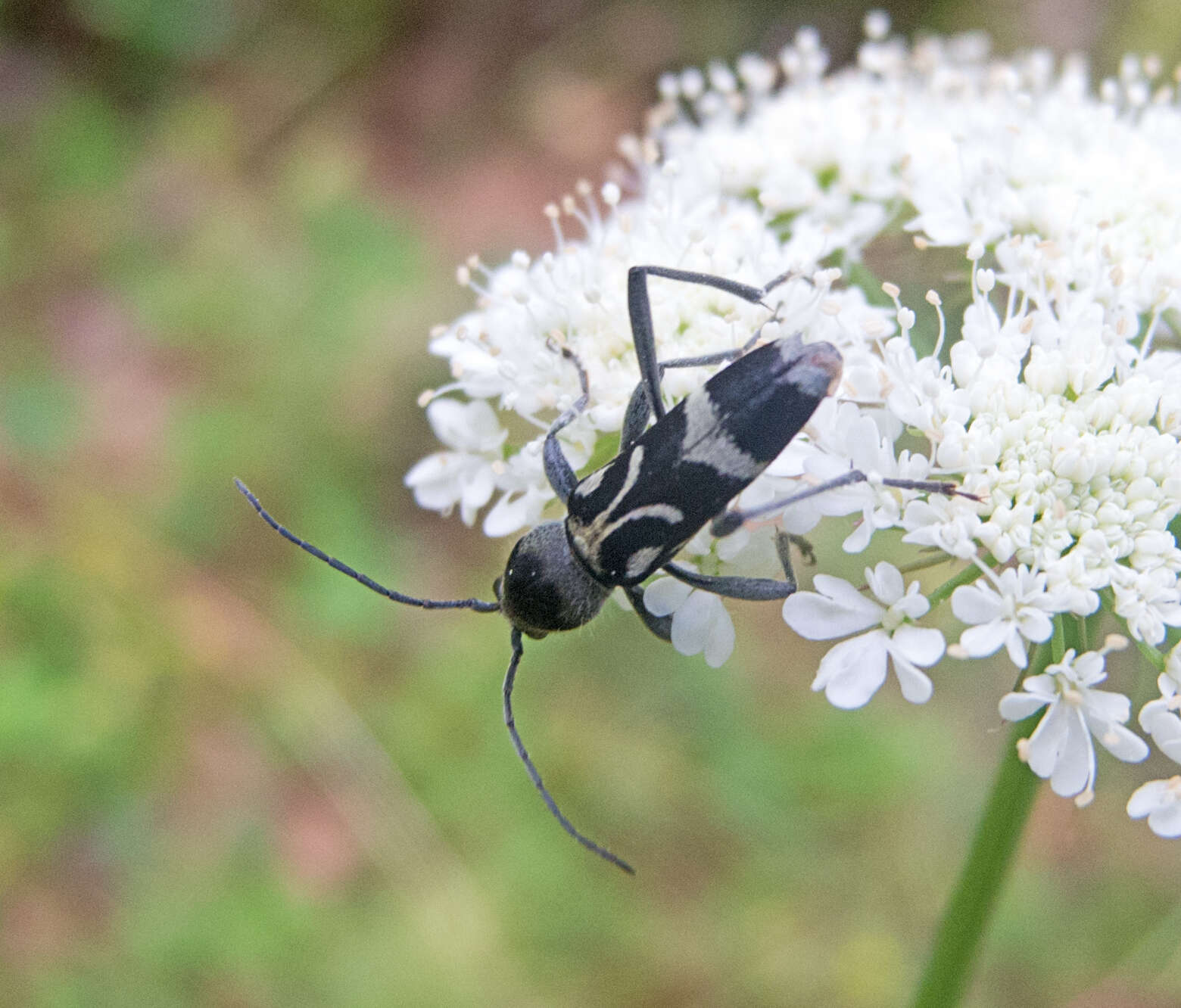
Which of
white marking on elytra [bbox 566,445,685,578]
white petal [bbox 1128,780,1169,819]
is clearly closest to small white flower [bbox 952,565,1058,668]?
white petal [bbox 1128,780,1169,819]

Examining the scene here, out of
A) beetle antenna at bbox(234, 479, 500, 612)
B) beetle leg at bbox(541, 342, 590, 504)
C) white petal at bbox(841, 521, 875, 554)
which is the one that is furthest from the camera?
beetle antenna at bbox(234, 479, 500, 612)

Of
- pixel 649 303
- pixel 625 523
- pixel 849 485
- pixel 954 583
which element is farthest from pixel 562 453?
pixel 954 583

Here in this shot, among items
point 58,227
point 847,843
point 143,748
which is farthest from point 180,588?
point 847,843

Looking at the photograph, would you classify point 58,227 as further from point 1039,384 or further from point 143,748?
point 1039,384

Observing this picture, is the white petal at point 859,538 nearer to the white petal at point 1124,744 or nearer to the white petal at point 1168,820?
the white petal at point 1124,744

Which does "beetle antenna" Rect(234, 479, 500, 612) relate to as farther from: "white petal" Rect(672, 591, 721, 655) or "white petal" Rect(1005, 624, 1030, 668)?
"white petal" Rect(1005, 624, 1030, 668)
